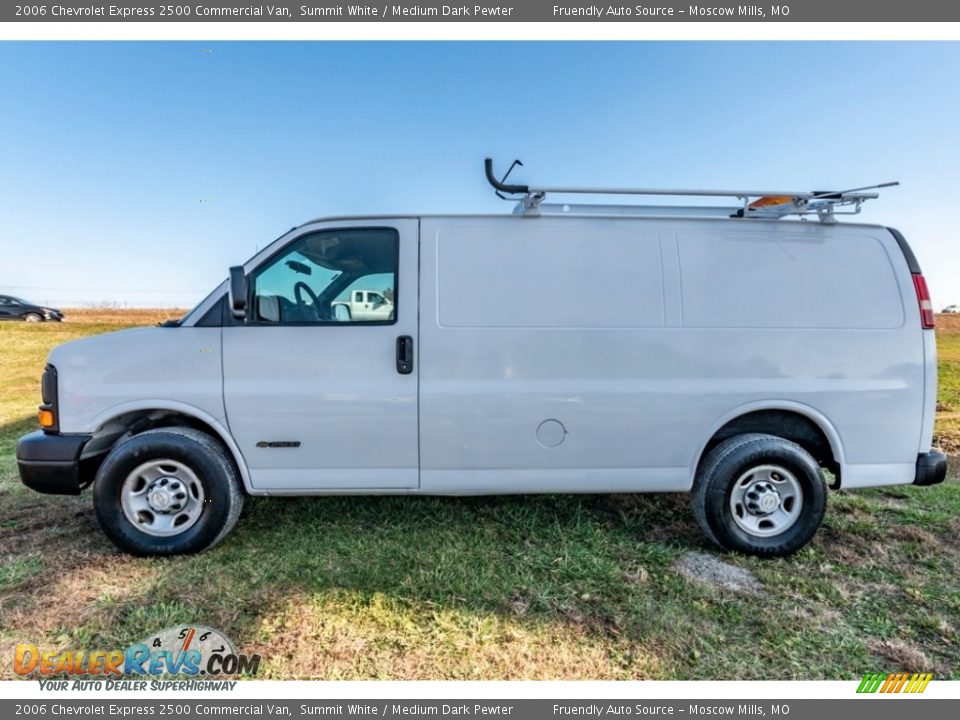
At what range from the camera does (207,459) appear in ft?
10.4

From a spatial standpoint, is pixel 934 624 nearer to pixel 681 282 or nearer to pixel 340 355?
pixel 681 282

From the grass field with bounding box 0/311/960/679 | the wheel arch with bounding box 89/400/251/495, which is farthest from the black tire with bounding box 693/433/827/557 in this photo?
the wheel arch with bounding box 89/400/251/495

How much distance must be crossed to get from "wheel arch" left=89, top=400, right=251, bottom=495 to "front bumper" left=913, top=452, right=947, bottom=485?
4404 millimetres

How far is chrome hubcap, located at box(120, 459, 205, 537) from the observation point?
3.20 meters

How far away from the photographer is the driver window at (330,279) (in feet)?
10.6

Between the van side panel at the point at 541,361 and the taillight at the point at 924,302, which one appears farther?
the taillight at the point at 924,302

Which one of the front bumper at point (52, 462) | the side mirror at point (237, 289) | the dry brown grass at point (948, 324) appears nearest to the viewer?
the side mirror at point (237, 289)

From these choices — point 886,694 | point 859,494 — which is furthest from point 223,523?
point 859,494

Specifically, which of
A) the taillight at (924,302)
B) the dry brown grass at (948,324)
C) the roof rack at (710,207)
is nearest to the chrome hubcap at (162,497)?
the roof rack at (710,207)

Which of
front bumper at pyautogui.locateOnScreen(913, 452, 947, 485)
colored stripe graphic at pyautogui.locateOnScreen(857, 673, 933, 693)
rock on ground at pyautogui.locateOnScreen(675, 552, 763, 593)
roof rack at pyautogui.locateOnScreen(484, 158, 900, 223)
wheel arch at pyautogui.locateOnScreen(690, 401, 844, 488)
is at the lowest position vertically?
colored stripe graphic at pyautogui.locateOnScreen(857, 673, 933, 693)

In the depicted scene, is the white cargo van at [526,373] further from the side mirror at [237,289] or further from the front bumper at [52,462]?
the side mirror at [237,289]

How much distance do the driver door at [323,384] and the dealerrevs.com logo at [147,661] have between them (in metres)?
1.00

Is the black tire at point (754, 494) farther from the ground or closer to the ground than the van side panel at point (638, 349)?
closer to the ground

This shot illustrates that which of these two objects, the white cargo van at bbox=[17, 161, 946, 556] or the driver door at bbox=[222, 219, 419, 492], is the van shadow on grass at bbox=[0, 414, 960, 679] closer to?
the white cargo van at bbox=[17, 161, 946, 556]
